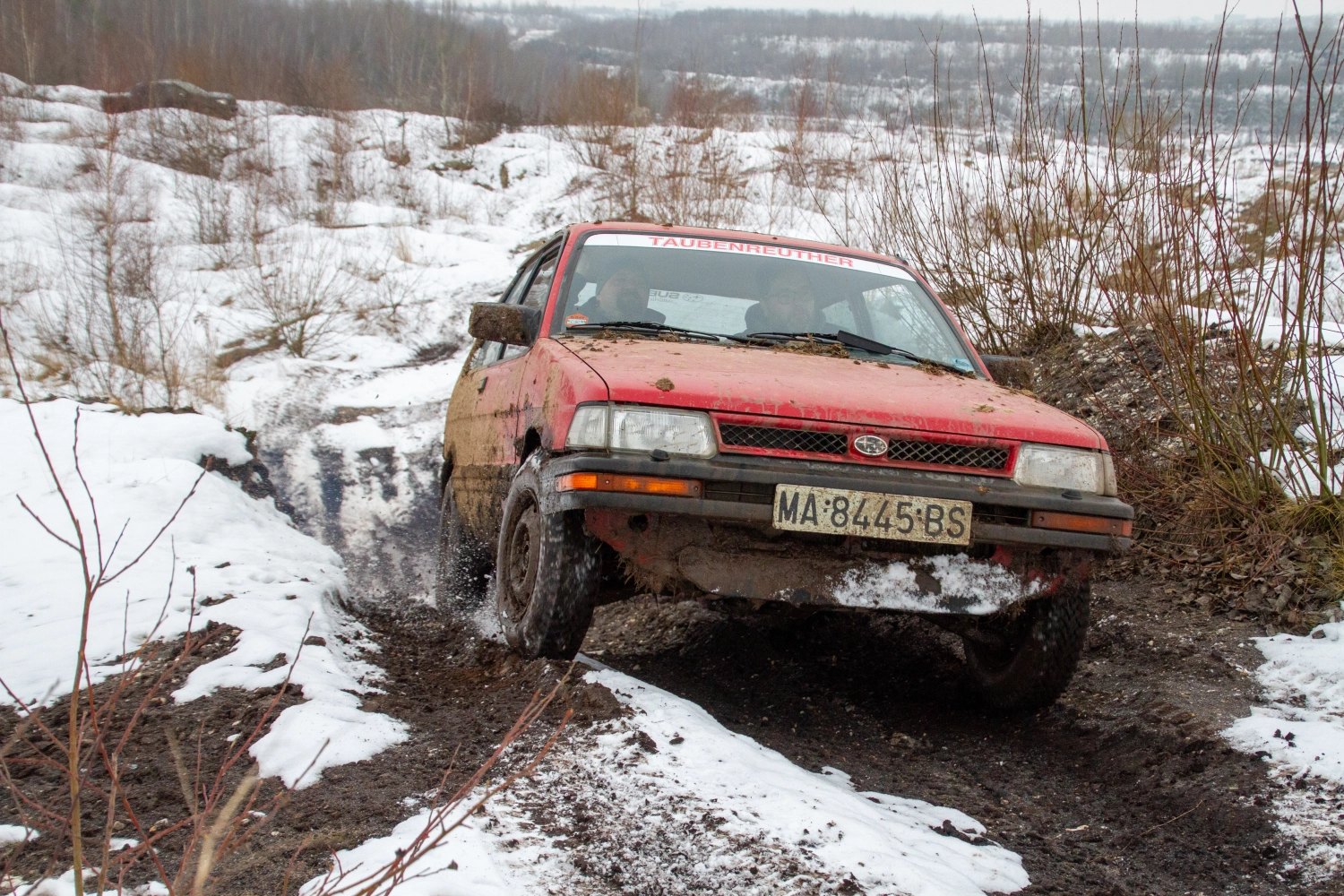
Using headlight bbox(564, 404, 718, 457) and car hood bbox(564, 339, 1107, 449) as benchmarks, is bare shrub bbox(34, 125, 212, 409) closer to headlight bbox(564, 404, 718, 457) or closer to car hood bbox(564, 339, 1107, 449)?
car hood bbox(564, 339, 1107, 449)

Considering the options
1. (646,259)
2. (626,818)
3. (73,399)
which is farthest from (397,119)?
(626,818)

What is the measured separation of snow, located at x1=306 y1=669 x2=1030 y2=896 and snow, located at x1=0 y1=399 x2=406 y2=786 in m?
0.41

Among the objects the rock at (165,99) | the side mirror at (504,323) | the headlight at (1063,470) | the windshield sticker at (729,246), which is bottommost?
the headlight at (1063,470)

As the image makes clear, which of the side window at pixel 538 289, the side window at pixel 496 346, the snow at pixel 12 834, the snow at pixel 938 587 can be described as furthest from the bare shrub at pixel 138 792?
the side window at pixel 496 346

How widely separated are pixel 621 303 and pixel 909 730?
6.24 feet

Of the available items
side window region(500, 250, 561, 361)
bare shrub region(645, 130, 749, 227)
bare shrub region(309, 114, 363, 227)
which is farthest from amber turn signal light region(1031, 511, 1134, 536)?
bare shrub region(309, 114, 363, 227)

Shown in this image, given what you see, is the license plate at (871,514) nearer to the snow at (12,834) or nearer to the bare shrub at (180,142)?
the snow at (12,834)

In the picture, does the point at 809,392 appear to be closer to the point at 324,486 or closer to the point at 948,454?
the point at 948,454

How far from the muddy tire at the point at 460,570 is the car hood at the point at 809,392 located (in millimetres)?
1845

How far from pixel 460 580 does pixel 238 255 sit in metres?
14.3

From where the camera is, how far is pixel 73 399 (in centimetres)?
755

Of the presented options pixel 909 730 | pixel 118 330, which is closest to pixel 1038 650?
pixel 909 730

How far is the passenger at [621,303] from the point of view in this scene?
3623mm

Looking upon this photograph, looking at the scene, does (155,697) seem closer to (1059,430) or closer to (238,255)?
(1059,430)
